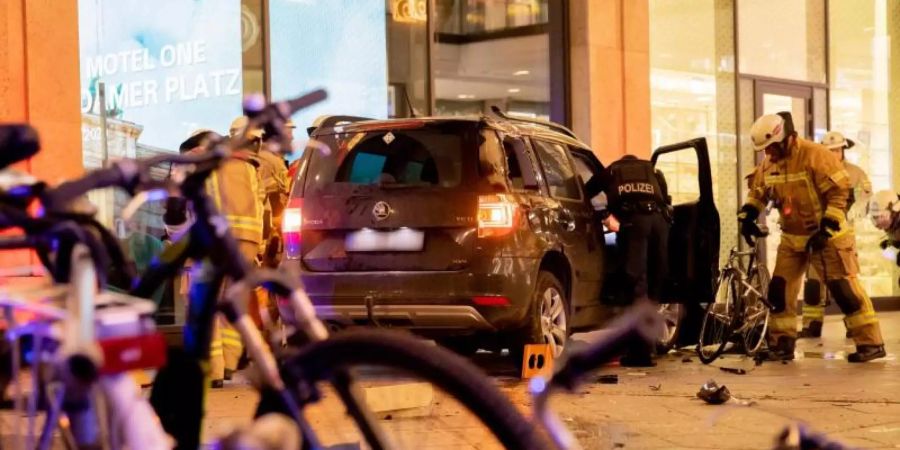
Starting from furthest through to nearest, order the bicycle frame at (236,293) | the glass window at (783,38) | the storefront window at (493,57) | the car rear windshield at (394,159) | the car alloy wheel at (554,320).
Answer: the glass window at (783,38) < the storefront window at (493,57) < the car alloy wheel at (554,320) < the car rear windshield at (394,159) < the bicycle frame at (236,293)

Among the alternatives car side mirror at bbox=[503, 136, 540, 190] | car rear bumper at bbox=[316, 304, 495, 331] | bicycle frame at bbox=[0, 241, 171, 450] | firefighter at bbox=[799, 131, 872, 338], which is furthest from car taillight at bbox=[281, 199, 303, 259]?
bicycle frame at bbox=[0, 241, 171, 450]

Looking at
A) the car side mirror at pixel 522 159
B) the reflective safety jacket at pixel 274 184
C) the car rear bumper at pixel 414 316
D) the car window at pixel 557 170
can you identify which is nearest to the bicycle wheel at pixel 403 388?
the car rear bumper at pixel 414 316

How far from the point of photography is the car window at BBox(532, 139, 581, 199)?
378 inches

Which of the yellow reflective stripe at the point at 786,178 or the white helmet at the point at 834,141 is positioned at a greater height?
the white helmet at the point at 834,141

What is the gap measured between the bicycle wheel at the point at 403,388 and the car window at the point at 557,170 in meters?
6.49

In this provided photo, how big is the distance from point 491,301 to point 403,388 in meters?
5.59

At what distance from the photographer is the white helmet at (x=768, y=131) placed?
408 inches

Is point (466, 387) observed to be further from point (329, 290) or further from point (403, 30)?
point (403, 30)

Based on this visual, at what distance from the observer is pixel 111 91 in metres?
11.8

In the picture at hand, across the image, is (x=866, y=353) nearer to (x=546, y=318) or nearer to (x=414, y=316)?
(x=546, y=318)

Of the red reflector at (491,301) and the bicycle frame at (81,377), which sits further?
the red reflector at (491,301)

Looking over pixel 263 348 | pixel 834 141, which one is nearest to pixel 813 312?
pixel 834 141

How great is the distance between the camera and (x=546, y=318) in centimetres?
909

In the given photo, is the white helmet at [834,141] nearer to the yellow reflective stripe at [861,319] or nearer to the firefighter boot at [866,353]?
the yellow reflective stripe at [861,319]
